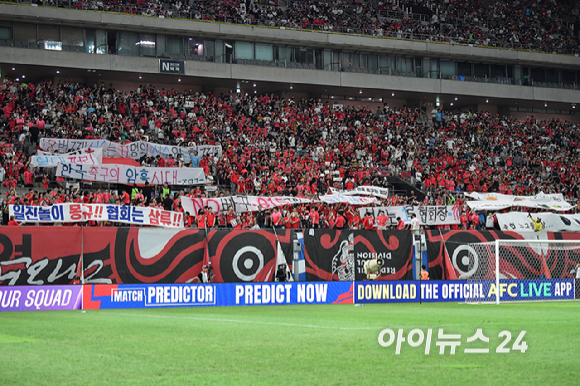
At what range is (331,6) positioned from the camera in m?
65.1

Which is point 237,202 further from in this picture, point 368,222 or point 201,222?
point 368,222

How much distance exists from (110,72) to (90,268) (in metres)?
31.5

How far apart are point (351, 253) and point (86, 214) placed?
37.2ft

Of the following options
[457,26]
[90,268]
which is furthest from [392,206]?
[457,26]

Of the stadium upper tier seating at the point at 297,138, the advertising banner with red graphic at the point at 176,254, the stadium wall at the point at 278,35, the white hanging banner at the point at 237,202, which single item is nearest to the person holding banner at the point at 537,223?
the stadium upper tier seating at the point at 297,138

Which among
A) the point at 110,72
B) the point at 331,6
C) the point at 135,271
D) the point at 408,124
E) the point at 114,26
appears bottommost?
the point at 135,271

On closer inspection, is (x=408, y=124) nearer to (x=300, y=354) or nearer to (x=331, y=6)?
(x=331, y=6)

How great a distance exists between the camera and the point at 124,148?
38812 millimetres

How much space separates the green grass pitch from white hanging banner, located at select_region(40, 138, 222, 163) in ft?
75.0

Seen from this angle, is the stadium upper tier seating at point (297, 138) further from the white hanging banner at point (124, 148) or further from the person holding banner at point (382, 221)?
the person holding banner at point (382, 221)

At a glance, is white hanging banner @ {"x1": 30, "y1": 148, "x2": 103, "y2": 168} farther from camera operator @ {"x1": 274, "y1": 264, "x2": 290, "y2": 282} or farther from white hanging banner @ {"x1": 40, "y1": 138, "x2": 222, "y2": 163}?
camera operator @ {"x1": 274, "y1": 264, "x2": 290, "y2": 282}

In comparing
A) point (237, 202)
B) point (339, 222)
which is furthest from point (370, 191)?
point (237, 202)

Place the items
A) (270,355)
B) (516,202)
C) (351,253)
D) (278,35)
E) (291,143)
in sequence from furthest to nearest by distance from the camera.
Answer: (278,35) < (291,143) < (516,202) < (351,253) < (270,355)

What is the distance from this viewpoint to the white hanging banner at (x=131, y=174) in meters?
32.7
